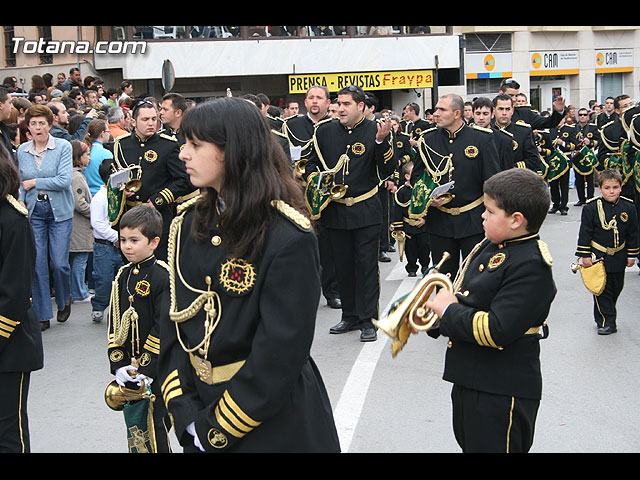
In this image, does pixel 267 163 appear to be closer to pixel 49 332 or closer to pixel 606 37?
pixel 49 332

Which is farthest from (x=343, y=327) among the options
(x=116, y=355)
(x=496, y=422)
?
(x=496, y=422)

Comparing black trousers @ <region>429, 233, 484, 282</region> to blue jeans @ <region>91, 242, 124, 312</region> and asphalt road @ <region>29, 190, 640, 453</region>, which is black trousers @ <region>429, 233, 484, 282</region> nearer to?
asphalt road @ <region>29, 190, 640, 453</region>

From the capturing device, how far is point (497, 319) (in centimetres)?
349

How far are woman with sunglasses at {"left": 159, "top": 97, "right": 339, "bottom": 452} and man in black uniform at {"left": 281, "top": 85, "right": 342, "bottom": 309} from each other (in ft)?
19.8

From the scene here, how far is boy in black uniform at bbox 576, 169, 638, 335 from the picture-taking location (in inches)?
295

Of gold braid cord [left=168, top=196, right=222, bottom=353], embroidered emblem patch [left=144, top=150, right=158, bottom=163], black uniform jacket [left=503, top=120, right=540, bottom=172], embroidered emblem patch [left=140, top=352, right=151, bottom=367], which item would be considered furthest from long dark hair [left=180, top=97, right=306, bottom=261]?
black uniform jacket [left=503, top=120, right=540, bottom=172]

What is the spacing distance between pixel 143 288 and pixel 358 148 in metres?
3.51

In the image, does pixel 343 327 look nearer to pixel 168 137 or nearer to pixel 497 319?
pixel 168 137

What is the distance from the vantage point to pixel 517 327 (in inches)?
138

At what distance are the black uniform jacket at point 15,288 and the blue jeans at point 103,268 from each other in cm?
472

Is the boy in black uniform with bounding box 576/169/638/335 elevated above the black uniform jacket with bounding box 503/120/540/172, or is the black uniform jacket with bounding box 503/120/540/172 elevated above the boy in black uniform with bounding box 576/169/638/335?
the black uniform jacket with bounding box 503/120/540/172

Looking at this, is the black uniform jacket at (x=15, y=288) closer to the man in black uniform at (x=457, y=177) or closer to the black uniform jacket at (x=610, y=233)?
the man in black uniform at (x=457, y=177)

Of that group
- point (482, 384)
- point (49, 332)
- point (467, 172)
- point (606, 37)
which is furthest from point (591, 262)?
point (606, 37)

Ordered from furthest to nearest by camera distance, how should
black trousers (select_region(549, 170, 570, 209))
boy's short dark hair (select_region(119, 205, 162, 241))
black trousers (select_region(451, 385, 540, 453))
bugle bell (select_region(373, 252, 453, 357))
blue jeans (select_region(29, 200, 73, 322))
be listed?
black trousers (select_region(549, 170, 570, 209))
blue jeans (select_region(29, 200, 73, 322))
boy's short dark hair (select_region(119, 205, 162, 241))
black trousers (select_region(451, 385, 540, 453))
bugle bell (select_region(373, 252, 453, 357))
